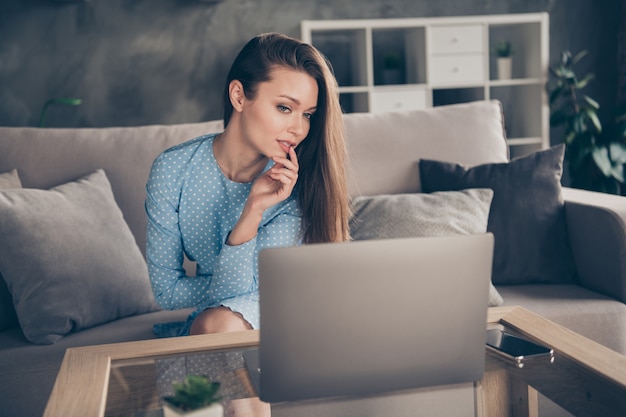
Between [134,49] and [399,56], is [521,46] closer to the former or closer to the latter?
[399,56]

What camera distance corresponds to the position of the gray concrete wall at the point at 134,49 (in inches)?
152

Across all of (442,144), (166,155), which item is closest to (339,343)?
(166,155)

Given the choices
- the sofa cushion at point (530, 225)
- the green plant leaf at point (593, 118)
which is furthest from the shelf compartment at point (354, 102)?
the sofa cushion at point (530, 225)

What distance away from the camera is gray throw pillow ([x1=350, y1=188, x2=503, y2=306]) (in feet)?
6.12

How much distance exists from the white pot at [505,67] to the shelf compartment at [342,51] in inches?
34.0

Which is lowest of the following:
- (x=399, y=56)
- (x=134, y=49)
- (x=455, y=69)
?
(x=455, y=69)

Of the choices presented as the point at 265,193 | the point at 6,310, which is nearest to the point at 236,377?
the point at 265,193

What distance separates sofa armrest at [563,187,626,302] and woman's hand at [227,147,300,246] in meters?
0.94

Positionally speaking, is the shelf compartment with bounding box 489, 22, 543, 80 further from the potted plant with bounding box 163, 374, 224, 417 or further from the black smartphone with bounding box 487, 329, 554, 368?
the potted plant with bounding box 163, 374, 224, 417

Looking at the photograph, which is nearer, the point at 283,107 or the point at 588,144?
the point at 283,107

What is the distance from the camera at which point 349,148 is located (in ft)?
7.13

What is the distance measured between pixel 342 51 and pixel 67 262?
112 inches

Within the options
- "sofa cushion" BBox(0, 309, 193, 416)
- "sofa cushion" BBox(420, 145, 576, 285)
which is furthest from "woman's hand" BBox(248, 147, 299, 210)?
"sofa cushion" BBox(420, 145, 576, 285)

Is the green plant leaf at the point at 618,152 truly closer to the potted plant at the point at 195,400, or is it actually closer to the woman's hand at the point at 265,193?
the woman's hand at the point at 265,193
